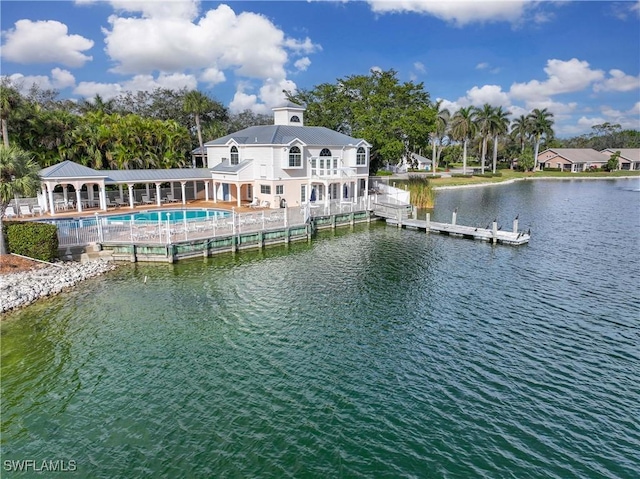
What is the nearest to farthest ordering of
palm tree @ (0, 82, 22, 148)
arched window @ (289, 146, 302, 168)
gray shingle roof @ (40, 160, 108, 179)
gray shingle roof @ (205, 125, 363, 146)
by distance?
1. palm tree @ (0, 82, 22, 148)
2. gray shingle roof @ (40, 160, 108, 179)
3. arched window @ (289, 146, 302, 168)
4. gray shingle roof @ (205, 125, 363, 146)

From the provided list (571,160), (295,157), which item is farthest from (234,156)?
(571,160)

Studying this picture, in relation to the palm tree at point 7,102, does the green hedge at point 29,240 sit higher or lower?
lower

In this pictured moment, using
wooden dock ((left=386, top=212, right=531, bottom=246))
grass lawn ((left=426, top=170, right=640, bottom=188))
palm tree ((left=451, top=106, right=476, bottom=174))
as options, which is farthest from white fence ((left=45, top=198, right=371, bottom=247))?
palm tree ((left=451, top=106, right=476, bottom=174))

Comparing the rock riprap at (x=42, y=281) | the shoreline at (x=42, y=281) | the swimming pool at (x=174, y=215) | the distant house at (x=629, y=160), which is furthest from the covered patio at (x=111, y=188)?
the distant house at (x=629, y=160)

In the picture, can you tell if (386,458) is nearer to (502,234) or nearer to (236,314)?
(236,314)

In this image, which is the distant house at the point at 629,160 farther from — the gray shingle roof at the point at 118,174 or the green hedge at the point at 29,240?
the green hedge at the point at 29,240

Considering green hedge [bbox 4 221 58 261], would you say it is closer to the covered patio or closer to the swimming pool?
the swimming pool

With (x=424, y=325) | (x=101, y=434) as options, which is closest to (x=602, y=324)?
(x=424, y=325)
